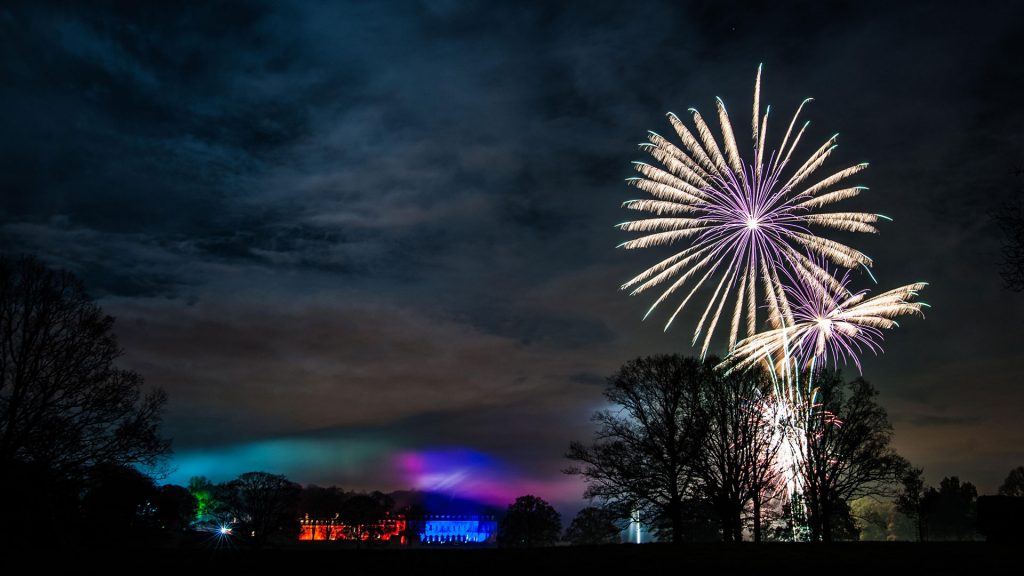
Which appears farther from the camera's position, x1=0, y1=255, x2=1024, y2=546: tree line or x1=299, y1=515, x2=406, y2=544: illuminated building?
x1=299, y1=515, x2=406, y2=544: illuminated building

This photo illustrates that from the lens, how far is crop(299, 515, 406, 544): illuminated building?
139 meters

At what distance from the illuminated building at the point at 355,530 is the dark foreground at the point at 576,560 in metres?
118

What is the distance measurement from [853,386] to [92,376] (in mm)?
50105

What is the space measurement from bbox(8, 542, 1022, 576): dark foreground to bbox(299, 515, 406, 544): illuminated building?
117879 mm

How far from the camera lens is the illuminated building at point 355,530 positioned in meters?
139

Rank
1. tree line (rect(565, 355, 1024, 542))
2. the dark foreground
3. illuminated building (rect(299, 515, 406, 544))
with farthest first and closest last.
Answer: illuminated building (rect(299, 515, 406, 544))
tree line (rect(565, 355, 1024, 542))
the dark foreground

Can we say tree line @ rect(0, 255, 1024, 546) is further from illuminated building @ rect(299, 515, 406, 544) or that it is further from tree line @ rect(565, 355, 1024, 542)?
illuminated building @ rect(299, 515, 406, 544)

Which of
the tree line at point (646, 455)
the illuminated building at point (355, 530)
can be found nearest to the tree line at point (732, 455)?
the tree line at point (646, 455)

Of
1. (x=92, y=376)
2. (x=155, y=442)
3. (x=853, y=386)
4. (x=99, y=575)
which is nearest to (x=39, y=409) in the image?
(x=92, y=376)

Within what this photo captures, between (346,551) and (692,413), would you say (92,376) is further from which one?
(692,413)

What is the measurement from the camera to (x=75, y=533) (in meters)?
25.6

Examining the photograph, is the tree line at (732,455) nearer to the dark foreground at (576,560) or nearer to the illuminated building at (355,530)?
the dark foreground at (576,560)

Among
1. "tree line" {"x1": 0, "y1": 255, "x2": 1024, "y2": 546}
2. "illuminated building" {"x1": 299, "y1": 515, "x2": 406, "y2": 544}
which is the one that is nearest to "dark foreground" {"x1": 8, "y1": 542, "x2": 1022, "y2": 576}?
"tree line" {"x1": 0, "y1": 255, "x2": 1024, "y2": 546}

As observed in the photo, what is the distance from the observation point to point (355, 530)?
141500 mm
